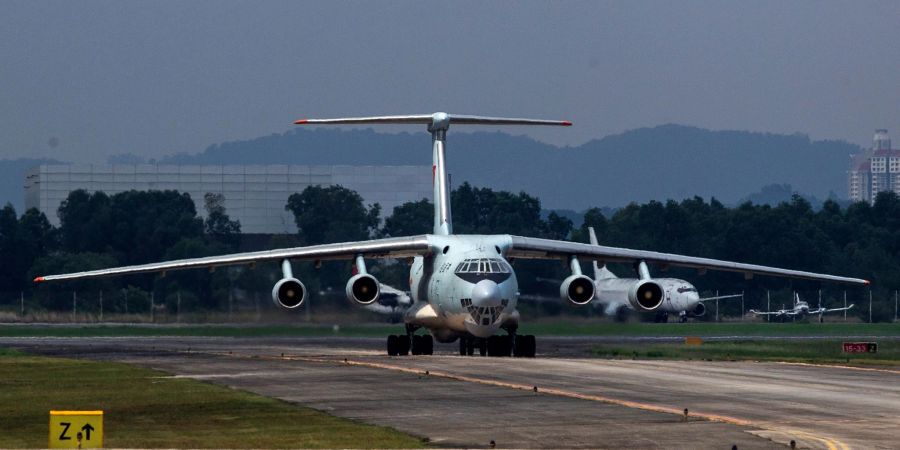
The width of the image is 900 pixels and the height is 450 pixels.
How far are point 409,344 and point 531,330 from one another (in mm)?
15215

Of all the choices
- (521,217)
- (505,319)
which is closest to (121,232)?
(521,217)

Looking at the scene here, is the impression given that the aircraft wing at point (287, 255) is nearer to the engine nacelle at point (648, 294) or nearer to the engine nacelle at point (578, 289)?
the engine nacelle at point (578, 289)

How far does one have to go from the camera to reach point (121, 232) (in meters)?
92.7

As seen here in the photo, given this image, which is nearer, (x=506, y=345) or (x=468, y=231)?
(x=506, y=345)

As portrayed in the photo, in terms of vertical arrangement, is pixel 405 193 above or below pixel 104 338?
above

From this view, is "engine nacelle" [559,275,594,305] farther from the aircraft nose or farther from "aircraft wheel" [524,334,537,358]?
the aircraft nose

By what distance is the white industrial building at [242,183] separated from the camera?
→ 125000mm

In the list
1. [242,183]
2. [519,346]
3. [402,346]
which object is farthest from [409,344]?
[242,183]

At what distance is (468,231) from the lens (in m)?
95.2

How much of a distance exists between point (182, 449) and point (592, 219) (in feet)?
276

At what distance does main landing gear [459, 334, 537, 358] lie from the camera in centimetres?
3872

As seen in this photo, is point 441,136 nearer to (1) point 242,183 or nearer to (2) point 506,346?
(2) point 506,346

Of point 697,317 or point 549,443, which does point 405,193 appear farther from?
point 549,443

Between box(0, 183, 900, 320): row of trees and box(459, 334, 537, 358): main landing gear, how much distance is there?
25.2 meters
